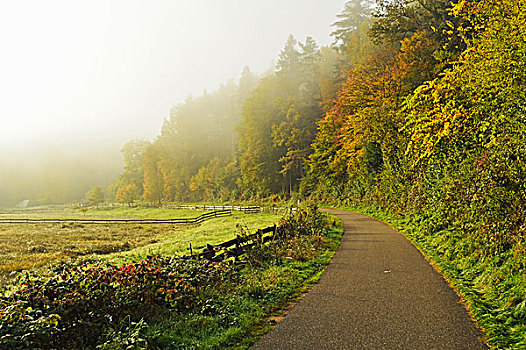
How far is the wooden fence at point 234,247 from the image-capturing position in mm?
8438

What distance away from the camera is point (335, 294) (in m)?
7.08

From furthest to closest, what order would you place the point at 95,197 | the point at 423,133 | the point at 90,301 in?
the point at 95,197
the point at 423,133
the point at 90,301

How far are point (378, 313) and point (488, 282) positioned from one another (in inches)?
107

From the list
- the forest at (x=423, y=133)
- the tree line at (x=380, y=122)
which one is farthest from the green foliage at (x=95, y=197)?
the forest at (x=423, y=133)

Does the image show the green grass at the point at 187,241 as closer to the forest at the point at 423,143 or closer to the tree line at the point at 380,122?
the forest at the point at 423,143

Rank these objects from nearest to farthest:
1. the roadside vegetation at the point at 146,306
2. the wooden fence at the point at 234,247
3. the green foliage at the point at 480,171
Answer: the roadside vegetation at the point at 146,306 → the green foliage at the point at 480,171 → the wooden fence at the point at 234,247

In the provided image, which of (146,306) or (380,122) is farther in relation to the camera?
(380,122)

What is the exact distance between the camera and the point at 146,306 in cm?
593

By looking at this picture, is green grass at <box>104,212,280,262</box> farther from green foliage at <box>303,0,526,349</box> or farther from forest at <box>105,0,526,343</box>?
forest at <box>105,0,526,343</box>

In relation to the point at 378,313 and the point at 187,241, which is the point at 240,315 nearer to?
the point at 378,313

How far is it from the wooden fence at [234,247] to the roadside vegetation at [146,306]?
61 cm

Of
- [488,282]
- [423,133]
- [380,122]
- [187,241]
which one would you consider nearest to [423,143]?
[423,133]

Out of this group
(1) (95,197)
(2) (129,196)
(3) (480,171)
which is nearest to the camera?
(3) (480,171)

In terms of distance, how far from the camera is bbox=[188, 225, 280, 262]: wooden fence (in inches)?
332
